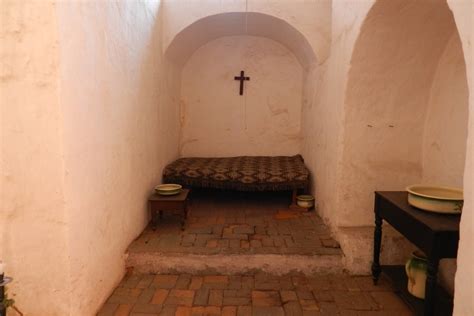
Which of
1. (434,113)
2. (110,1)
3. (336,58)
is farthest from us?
(336,58)

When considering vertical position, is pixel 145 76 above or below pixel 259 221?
above

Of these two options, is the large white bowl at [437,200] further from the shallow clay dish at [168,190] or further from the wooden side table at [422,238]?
the shallow clay dish at [168,190]

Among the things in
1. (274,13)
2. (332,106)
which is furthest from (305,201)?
(274,13)

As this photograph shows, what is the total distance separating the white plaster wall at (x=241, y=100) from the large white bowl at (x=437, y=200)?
2.87 meters

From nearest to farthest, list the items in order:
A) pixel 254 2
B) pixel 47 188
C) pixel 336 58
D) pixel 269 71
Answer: pixel 47 188 → pixel 336 58 → pixel 254 2 → pixel 269 71

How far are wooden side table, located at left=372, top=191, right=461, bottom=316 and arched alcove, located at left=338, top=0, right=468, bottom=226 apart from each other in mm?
425

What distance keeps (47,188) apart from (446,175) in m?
2.73

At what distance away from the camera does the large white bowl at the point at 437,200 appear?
1.85 metres

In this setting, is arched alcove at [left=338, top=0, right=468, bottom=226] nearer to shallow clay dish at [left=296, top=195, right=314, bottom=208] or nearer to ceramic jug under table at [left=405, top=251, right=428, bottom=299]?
ceramic jug under table at [left=405, top=251, right=428, bottom=299]

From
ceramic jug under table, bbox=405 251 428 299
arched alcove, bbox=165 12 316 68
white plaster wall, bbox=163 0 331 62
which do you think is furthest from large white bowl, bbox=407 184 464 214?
arched alcove, bbox=165 12 316 68

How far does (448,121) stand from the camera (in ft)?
8.09

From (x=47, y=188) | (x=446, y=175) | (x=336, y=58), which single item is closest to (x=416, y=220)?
(x=446, y=175)

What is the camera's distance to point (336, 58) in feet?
9.93

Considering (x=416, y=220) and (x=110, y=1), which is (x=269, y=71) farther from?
(x=416, y=220)
